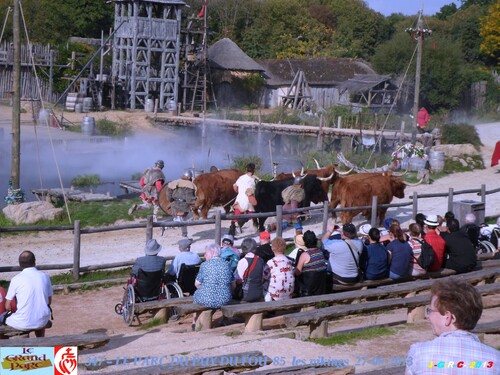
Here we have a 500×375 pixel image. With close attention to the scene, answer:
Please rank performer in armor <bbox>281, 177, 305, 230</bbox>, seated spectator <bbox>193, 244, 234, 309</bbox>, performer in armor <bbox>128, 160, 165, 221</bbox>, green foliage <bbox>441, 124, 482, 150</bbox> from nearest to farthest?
1. seated spectator <bbox>193, 244, 234, 309</bbox>
2. performer in armor <bbox>281, 177, 305, 230</bbox>
3. performer in armor <bbox>128, 160, 165, 221</bbox>
4. green foliage <bbox>441, 124, 482, 150</bbox>

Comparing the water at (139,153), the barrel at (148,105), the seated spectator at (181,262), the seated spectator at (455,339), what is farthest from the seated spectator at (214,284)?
the barrel at (148,105)

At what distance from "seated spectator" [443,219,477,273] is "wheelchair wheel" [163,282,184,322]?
408 centimetres

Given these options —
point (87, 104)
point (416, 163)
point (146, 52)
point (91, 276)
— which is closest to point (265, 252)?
point (91, 276)

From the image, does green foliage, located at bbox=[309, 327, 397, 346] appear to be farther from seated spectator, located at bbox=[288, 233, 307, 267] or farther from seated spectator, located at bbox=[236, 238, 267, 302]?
seated spectator, located at bbox=[288, 233, 307, 267]

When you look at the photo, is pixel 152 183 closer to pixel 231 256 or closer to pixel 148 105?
pixel 231 256

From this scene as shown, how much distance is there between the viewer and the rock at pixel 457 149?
101ft

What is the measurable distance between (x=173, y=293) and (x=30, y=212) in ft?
27.5

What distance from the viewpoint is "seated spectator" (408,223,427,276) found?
12.5 metres

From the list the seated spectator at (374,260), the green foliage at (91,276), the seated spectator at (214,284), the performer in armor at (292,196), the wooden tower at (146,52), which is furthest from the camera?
the wooden tower at (146,52)

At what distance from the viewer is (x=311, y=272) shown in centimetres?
1104

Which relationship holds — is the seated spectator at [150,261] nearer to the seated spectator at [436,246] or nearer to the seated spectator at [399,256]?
the seated spectator at [399,256]

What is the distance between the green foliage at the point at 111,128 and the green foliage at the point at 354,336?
32.0m

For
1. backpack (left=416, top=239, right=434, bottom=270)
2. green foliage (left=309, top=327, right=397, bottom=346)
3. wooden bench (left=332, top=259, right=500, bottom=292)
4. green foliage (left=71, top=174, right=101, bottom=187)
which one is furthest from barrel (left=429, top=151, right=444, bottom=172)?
green foliage (left=309, top=327, right=397, bottom=346)

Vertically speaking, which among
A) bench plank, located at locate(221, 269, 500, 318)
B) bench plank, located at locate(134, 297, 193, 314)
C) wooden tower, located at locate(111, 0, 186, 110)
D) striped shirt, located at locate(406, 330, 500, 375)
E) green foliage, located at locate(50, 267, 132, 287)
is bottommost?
green foliage, located at locate(50, 267, 132, 287)
